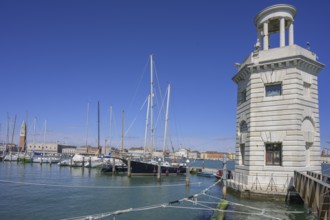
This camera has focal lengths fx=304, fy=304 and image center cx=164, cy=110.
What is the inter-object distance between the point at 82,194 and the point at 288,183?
20.3 metres

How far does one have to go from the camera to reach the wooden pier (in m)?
13.0

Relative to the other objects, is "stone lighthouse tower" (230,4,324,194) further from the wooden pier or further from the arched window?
the wooden pier

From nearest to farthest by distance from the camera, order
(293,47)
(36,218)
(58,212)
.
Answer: (36,218) < (58,212) < (293,47)

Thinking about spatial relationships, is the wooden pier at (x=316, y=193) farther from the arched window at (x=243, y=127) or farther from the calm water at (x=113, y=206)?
the arched window at (x=243, y=127)

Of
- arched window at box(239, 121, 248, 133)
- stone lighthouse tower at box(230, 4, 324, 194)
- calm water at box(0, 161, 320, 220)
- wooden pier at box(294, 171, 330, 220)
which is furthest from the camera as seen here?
arched window at box(239, 121, 248, 133)

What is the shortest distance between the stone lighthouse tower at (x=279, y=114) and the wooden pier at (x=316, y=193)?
6.76ft

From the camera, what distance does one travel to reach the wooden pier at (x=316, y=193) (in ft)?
42.8

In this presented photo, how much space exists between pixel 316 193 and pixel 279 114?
35.4 feet

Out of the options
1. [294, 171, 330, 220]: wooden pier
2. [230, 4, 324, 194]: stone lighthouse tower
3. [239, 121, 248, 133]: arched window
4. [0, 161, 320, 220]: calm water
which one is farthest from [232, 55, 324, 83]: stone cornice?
[0, 161, 320, 220]: calm water

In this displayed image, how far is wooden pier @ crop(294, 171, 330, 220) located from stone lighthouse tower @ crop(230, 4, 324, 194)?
2.06 m

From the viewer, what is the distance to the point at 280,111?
81.4 feet

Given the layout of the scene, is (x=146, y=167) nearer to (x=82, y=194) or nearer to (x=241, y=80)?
(x=82, y=194)

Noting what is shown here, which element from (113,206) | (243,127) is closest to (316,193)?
(243,127)

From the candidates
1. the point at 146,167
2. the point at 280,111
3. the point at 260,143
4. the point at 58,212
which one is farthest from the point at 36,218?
the point at 146,167
